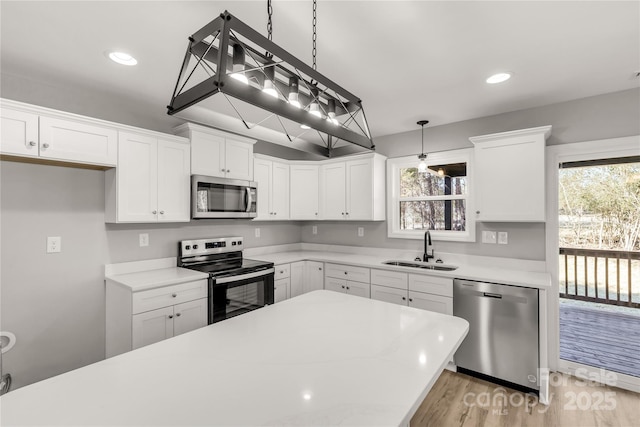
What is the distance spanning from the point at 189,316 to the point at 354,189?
92.8 inches

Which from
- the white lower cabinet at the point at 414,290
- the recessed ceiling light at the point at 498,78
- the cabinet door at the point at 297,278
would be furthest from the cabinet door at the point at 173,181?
the recessed ceiling light at the point at 498,78

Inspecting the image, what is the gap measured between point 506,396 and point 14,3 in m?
4.10

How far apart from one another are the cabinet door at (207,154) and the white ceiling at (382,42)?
533 millimetres

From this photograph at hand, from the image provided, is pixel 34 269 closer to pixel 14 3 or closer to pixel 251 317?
pixel 14 3

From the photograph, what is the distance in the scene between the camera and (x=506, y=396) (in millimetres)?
2426

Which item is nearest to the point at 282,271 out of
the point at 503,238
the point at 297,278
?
the point at 297,278

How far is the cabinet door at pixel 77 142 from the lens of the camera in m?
2.07

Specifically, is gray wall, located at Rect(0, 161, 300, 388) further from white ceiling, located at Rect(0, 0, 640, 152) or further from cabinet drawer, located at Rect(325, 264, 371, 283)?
cabinet drawer, located at Rect(325, 264, 371, 283)

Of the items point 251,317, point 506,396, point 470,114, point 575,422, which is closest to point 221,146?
point 251,317

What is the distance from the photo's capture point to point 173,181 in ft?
9.19

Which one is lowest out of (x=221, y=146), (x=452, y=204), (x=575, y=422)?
(x=575, y=422)

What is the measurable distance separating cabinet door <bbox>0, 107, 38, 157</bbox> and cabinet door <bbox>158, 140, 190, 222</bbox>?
0.84 m

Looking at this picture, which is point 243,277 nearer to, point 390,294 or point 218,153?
point 218,153

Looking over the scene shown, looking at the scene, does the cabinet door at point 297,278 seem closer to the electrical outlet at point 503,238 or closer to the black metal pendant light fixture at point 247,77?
the electrical outlet at point 503,238
